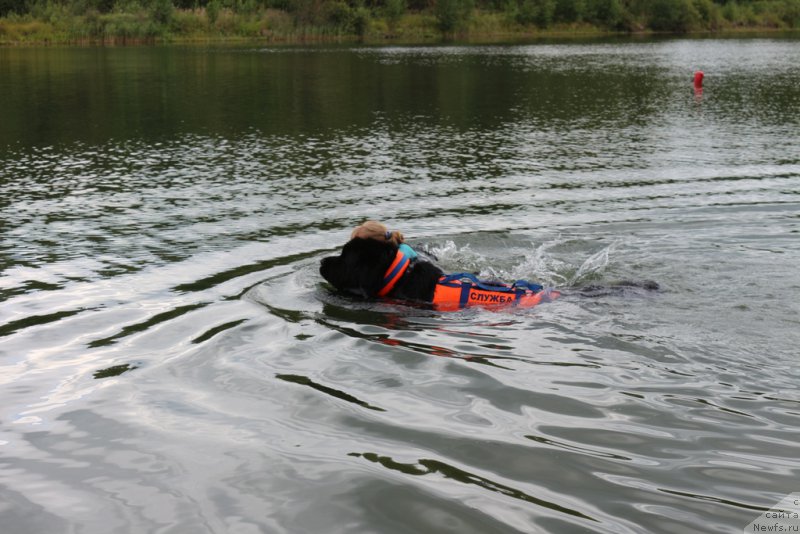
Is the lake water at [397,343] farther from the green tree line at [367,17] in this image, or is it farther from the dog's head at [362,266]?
the green tree line at [367,17]

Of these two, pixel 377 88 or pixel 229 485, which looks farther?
pixel 377 88

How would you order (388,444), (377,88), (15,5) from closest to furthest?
(388,444) < (377,88) < (15,5)

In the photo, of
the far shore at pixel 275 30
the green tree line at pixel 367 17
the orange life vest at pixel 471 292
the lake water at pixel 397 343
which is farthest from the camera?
the green tree line at pixel 367 17

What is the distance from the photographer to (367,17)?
96.8 m

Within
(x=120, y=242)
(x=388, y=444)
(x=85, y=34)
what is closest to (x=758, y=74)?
(x=120, y=242)

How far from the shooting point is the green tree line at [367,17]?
8275 centimetres

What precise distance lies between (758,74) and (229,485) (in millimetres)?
46075

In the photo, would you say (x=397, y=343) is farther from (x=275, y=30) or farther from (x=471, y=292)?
(x=275, y=30)

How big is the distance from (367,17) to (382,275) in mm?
90526

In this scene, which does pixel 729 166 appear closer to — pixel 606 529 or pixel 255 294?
pixel 255 294

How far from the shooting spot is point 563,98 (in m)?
37.3

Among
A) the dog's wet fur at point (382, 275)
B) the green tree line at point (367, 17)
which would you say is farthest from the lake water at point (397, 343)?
the green tree line at point (367, 17)

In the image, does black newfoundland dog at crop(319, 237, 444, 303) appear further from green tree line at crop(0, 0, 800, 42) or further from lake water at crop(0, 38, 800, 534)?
green tree line at crop(0, 0, 800, 42)

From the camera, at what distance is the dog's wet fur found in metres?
10.7
